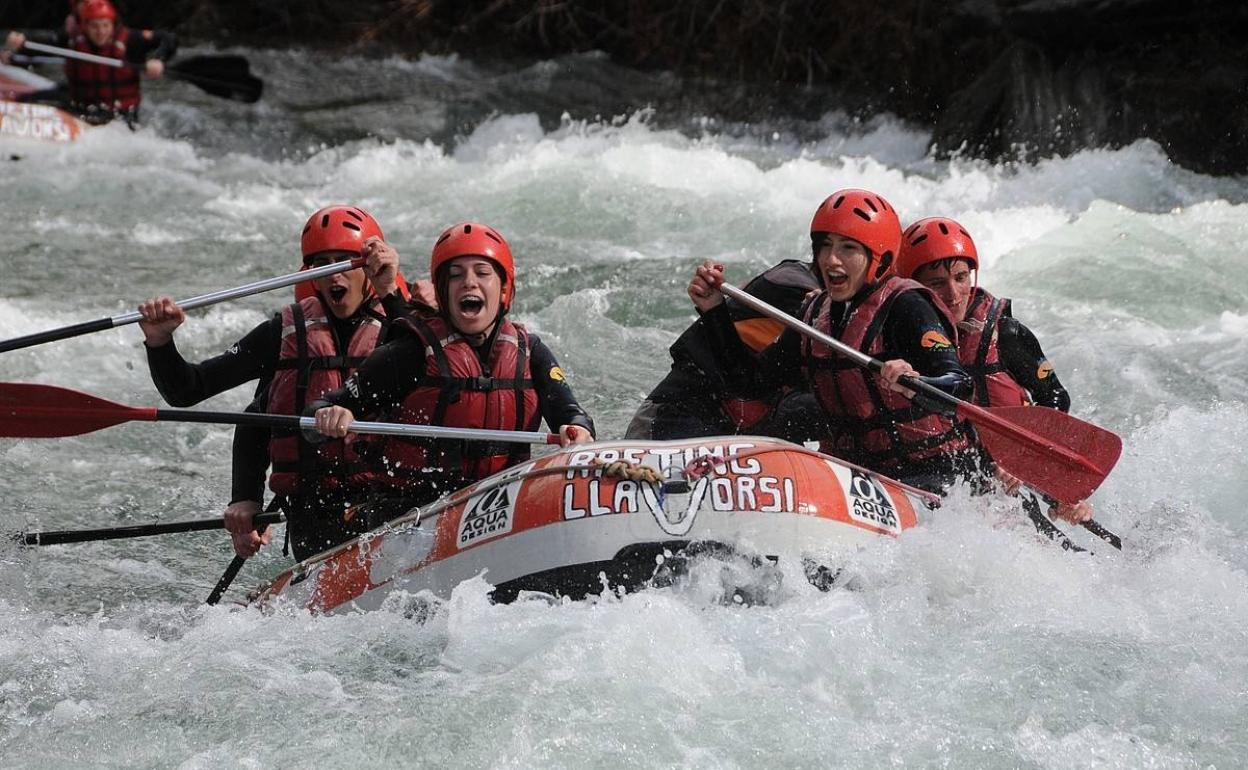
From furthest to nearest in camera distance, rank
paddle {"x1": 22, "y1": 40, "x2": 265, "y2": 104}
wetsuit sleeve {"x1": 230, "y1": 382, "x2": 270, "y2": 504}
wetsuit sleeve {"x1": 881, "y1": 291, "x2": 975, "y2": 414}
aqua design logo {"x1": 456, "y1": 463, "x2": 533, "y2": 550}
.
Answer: paddle {"x1": 22, "y1": 40, "x2": 265, "y2": 104}
wetsuit sleeve {"x1": 230, "y1": 382, "x2": 270, "y2": 504}
wetsuit sleeve {"x1": 881, "y1": 291, "x2": 975, "y2": 414}
aqua design logo {"x1": 456, "y1": 463, "x2": 533, "y2": 550}

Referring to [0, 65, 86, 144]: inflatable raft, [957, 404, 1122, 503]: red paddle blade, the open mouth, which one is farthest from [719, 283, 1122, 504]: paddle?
[0, 65, 86, 144]: inflatable raft

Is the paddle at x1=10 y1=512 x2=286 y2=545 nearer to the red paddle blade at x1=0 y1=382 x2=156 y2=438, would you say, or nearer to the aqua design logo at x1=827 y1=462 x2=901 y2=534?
the red paddle blade at x1=0 y1=382 x2=156 y2=438

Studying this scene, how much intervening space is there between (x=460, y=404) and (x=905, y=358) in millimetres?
1427

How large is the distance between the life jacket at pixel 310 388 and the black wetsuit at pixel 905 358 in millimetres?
1253

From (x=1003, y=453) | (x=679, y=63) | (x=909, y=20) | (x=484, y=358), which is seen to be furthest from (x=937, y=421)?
(x=679, y=63)

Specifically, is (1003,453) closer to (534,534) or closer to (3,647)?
(534,534)

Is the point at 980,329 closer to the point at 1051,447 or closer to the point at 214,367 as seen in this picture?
the point at 1051,447

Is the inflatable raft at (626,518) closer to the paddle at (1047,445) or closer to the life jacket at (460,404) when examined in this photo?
the life jacket at (460,404)

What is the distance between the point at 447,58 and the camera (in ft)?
56.3

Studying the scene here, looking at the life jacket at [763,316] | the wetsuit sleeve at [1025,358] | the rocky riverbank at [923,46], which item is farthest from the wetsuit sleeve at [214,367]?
the rocky riverbank at [923,46]

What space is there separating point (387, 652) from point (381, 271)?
1342 millimetres

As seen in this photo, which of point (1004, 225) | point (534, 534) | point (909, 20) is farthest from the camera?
point (909, 20)

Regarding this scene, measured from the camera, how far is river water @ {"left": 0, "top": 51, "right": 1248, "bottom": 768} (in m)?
4.09

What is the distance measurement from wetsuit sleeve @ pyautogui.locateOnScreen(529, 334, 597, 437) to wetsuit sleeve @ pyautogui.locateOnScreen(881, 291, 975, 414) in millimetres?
1018
